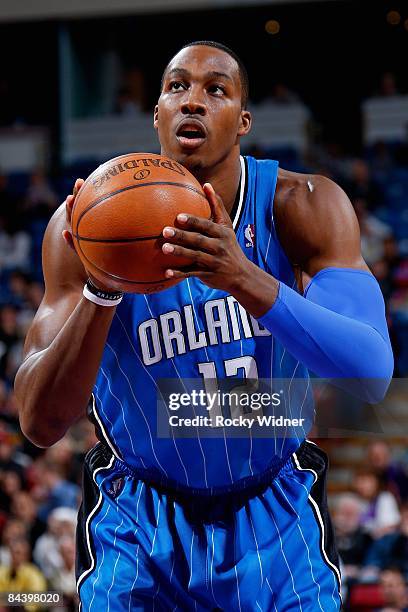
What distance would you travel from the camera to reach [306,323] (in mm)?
2459

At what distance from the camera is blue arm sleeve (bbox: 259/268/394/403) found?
96.1 inches

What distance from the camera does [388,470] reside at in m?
7.20

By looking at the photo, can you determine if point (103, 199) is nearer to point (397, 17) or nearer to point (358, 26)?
point (397, 17)

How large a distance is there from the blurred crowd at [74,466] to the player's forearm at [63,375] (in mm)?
3546

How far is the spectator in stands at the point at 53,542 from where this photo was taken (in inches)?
270

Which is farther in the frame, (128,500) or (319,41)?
(319,41)

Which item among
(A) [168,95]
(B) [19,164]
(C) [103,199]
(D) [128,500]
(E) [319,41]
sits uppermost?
(E) [319,41]

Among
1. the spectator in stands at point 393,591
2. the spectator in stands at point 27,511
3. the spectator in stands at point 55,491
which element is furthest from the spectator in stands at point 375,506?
the spectator in stands at point 27,511

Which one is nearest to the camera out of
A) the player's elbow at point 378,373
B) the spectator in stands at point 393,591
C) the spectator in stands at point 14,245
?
the player's elbow at point 378,373

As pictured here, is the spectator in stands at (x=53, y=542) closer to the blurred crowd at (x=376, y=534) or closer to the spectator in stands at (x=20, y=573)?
the spectator in stands at (x=20, y=573)

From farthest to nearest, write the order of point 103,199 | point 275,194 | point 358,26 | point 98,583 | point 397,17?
1. point 358,26
2. point 397,17
3. point 275,194
4. point 98,583
5. point 103,199

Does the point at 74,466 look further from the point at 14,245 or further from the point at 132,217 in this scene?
the point at 132,217

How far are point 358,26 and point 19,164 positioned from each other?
18.9ft

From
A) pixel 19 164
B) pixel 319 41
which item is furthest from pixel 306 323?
pixel 319 41
